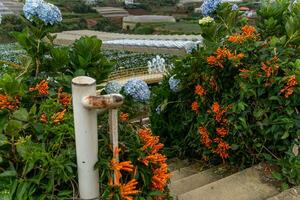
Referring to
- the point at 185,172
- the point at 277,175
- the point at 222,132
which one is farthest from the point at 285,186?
the point at 185,172

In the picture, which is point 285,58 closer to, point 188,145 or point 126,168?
point 188,145

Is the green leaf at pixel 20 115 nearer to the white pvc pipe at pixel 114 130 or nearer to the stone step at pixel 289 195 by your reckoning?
the white pvc pipe at pixel 114 130

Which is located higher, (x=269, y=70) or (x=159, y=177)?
(x=269, y=70)

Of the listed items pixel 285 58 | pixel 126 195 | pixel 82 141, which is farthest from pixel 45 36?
pixel 285 58

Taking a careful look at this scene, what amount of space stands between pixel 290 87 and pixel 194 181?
761mm

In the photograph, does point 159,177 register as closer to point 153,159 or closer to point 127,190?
point 153,159

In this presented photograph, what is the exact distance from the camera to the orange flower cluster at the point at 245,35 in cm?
245

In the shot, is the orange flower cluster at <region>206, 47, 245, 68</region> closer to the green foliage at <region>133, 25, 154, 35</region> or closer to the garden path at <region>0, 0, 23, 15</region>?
the green foliage at <region>133, 25, 154, 35</region>

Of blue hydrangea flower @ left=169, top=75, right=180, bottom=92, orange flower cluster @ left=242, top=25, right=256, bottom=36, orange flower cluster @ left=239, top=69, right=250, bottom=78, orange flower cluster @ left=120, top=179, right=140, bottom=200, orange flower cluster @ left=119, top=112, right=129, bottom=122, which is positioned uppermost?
orange flower cluster @ left=242, top=25, right=256, bottom=36

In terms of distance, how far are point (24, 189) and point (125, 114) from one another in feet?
1.84

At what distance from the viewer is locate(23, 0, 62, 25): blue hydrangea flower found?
1720mm

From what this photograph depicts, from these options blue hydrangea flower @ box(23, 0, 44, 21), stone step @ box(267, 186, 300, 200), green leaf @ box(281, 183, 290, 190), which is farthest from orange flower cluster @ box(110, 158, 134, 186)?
green leaf @ box(281, 183, 290, 190)

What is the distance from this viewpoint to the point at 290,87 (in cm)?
211

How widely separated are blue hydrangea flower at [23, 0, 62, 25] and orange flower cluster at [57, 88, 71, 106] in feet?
1.02
